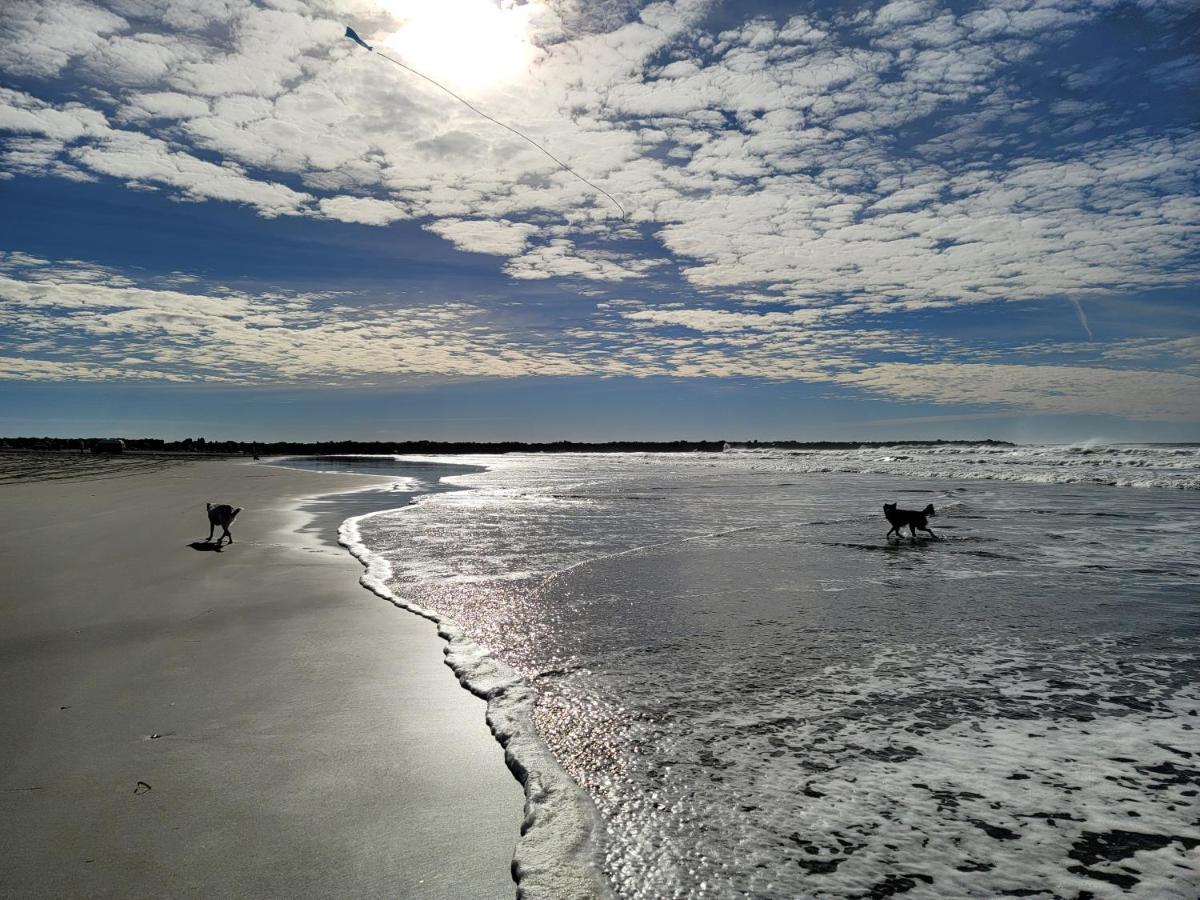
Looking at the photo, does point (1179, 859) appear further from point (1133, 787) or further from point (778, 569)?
point (778, 569)

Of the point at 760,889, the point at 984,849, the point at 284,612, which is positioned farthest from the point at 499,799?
the point at 284,612

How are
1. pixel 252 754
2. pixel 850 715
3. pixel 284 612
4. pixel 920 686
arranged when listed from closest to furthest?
pixel 252 754 < pixel 850 715 < pixel 920 686 < pixel 284 612

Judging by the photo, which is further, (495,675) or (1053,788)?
(495,675)

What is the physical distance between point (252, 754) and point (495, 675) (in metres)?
1.70

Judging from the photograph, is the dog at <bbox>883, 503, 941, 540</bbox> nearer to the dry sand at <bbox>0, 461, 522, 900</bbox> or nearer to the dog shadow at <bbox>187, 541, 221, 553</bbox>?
the dry sand at <bbox>0, 461, 522, 900</bbox>

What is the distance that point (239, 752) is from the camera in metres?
3.62

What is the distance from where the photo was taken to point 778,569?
880 cm

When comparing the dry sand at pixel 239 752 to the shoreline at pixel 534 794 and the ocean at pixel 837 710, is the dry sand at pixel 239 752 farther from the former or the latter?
the ocean at pixel 837 710

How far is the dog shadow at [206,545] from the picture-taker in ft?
35.5

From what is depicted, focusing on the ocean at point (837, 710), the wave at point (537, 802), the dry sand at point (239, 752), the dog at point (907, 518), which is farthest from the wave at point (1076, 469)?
the dry sand at point (239, 752)

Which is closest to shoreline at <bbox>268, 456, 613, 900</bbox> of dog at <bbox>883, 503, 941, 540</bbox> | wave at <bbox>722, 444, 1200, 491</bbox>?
dog at <bbox>883, 503, 941, 540</bbox>

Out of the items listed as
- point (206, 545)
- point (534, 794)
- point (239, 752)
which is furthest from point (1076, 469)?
point (239, 752)

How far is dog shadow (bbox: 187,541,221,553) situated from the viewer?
10835 millimetres

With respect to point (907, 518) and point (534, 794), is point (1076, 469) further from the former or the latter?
point (534, 794)
